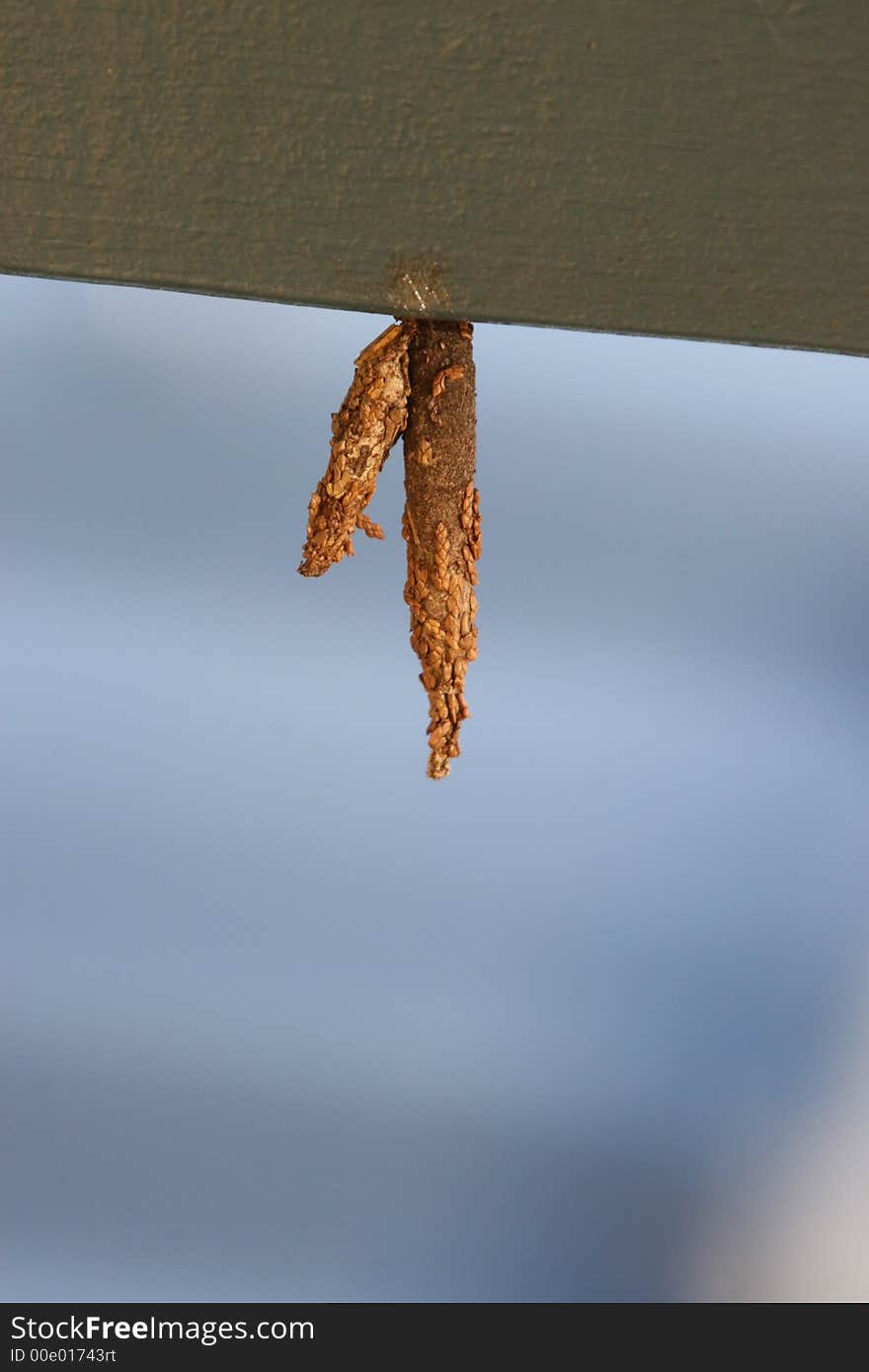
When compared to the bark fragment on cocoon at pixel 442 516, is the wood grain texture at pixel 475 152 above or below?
above

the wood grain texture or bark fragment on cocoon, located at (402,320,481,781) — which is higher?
the wood grain texture

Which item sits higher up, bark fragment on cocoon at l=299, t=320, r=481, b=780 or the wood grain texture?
the wood grain texture

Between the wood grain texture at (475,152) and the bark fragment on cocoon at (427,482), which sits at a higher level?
the wood grain texture at (475,152)
